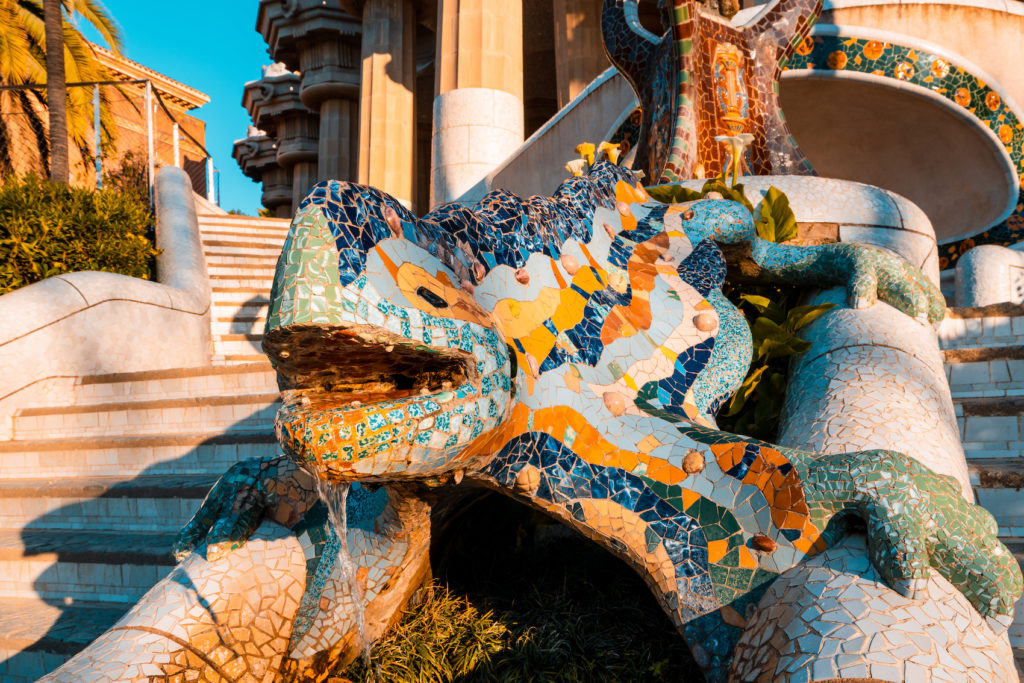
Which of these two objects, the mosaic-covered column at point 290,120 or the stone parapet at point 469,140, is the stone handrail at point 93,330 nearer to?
the stone parapet at point 469,140

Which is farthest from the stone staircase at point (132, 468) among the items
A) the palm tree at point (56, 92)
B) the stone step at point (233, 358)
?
the palm tree at point (56, 92)

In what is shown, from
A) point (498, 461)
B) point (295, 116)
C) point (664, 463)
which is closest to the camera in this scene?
point (498, 461)

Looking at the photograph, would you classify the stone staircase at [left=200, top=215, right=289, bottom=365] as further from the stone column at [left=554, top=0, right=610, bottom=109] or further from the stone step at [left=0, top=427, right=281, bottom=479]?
the stone column at [left=554, top=0, right=610, bottom=109]

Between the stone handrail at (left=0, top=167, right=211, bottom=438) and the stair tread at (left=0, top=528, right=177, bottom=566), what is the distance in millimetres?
1433

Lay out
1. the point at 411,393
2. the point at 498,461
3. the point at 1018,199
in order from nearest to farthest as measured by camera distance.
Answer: the point at 411,393 → the point at 498,461 → the point at 1018,199

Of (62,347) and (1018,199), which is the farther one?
(1018,199)

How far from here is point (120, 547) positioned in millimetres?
3523

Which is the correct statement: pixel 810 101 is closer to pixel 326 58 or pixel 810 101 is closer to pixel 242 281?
pixel 242 281

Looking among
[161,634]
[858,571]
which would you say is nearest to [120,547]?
[161,634]

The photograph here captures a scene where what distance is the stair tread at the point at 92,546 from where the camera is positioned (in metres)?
3.42

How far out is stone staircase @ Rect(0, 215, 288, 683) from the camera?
3.28m

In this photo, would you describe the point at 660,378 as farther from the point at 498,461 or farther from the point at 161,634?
the point at 161,634

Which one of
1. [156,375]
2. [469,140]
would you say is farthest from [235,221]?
[156,375]

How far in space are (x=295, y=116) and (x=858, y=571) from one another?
89.3 feet
